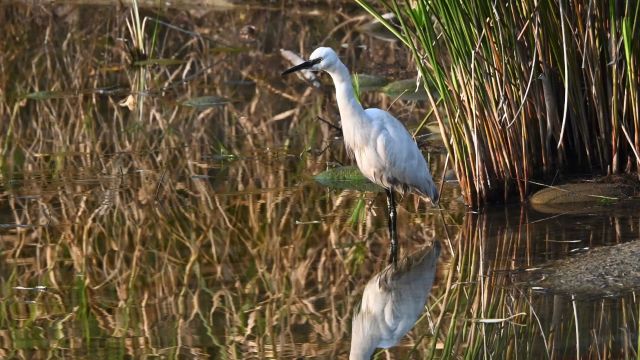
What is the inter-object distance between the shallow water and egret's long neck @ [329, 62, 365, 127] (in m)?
0.58

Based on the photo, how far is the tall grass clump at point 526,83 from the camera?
5.56 metres

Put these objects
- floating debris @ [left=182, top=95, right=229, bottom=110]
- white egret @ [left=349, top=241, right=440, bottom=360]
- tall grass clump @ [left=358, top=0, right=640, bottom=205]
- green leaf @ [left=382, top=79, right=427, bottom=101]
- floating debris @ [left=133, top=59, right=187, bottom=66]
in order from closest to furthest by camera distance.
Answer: white egret @ [left=349, top=241, right=440, bottom=360] < tall grass clump @ [left=358, top=0, right=640, bottom=205] < green leaf @ [left=382, top=79, right=427, bottom=101] < floating debris @ [left=182, top=95, right=229, bottom=110] < floating debris @ [left=133, top=59, right=187, bottom=66]

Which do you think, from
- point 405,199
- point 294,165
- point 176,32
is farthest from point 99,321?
point 176,32

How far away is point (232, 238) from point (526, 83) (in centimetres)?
163

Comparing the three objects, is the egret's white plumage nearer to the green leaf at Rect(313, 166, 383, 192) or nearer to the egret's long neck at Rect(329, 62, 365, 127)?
the egret's long neck at Rect(329, 62, 365, 127)

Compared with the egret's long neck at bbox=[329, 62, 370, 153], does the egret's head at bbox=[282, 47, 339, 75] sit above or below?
above

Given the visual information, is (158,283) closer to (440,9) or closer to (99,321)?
(99,321)

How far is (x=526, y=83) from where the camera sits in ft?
19.0

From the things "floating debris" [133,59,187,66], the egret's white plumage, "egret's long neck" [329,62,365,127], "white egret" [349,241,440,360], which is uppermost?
"floating debris" [133,59,187,66]

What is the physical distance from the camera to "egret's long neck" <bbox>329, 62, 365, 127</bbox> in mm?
5707

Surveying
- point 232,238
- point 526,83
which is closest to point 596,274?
point 526,83

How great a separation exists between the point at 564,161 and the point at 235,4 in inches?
337

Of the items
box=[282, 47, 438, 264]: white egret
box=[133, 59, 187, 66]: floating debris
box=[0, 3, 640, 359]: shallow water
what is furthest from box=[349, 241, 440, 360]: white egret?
box=[133, 59, 187, 66]: floating debris

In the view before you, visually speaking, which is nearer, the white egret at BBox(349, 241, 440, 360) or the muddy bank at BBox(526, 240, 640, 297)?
the white egret at BBox(349, 241, 440, 360)
